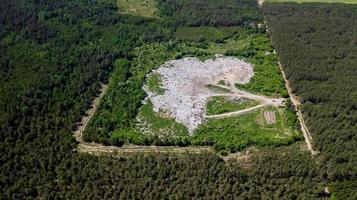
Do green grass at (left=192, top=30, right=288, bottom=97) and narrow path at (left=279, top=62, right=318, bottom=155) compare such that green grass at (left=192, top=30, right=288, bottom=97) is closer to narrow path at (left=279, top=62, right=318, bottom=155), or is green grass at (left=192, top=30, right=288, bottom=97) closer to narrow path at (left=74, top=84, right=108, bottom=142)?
narrow path at (left=279, top=62, right=318, bottom=155)

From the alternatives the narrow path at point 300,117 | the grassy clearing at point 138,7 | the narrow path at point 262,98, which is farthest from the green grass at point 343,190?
the grassy clearing at point 138,7

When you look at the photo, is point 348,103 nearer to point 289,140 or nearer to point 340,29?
point 289,140

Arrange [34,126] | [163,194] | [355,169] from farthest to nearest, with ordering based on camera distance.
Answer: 1. [34,126]
2. [355,169]
3. [163,194]

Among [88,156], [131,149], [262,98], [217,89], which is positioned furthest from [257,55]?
[88,156]

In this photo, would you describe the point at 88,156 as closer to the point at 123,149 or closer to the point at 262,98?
the point at 123,149

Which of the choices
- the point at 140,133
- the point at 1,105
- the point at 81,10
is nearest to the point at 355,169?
the point at 140,133
